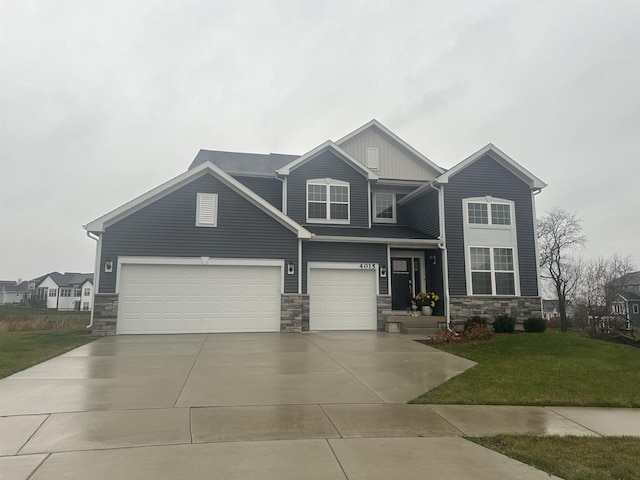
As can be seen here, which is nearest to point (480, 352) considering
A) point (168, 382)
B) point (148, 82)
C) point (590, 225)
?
point (168, 382)

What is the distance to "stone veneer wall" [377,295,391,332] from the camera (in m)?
16.1

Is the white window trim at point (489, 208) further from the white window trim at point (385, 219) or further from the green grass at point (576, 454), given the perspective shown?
the green grass at point (576, 454)

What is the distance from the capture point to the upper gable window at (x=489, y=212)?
1716cm

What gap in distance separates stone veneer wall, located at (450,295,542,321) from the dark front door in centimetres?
202

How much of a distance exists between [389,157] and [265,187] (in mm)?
6263

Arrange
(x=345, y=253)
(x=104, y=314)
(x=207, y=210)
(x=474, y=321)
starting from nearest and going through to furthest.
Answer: (x=104, y=314) → (x=207, y=210) → (x=474, y=321) → (x=345, y=253)

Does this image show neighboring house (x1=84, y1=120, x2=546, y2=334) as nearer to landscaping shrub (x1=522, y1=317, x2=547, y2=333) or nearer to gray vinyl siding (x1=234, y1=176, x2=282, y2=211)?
gray vinyl siding (x1=234, y1=176, x2=282, y2=211)

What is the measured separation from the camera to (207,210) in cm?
1484

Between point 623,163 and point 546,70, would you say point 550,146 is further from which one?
point 546,70

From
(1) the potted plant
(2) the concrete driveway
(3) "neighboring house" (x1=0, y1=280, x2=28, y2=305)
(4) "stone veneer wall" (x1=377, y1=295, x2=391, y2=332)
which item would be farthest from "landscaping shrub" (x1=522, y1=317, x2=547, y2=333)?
(3) "neighboring house" (x1=0, y1=280, x2=28, y2=305)

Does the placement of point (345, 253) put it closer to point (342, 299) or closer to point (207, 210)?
point (342, 299)

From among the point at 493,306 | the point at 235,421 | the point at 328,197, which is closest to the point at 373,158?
the point at 328,197

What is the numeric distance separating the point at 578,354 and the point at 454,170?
28.9ft

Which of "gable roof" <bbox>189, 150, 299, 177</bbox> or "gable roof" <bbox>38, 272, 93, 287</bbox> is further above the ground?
"gable roof" <bbox>189, 150, 299, 177</bbox>
